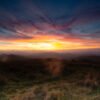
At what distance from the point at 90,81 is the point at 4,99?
9.96 metres

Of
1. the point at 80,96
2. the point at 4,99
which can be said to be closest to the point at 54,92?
the point at 80,96

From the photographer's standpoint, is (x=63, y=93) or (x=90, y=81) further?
(x=90, y=81)

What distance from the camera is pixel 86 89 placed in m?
20.0

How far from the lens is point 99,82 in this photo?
76.5 feet

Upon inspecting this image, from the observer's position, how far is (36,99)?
52.7 feet

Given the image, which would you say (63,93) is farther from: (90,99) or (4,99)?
(4,99)

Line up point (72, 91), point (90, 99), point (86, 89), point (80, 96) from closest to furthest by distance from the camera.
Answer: point (90, 99) < point (80, 96) < point (72, 91) < point (86, 89)

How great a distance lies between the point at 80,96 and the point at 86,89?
9.78 feet

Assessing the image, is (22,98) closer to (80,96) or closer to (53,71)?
(80,96)

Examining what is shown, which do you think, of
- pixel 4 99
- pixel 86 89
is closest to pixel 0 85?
pixel 4 99

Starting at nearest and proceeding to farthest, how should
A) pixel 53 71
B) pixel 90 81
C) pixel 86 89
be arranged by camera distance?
pixel 86 89
pixel 90 81
pixel 53 71

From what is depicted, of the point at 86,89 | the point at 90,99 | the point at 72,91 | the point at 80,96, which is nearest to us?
the point at 90,99

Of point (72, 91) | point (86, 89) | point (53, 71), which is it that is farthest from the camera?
point (53, 71)

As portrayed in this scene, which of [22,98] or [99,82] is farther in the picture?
[99,82]
